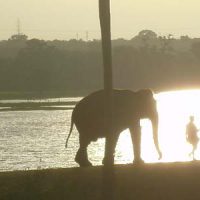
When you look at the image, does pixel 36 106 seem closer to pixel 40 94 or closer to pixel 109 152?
pixel 40 94

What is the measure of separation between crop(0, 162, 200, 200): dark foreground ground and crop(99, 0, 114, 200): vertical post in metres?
1.15

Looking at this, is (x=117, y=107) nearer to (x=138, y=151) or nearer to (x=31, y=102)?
(x=138, y=151)

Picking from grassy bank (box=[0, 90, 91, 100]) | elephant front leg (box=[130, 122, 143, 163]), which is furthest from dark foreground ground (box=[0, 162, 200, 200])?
grassy bank (box=[0, 90, 91, 100])

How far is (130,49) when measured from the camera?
531 ft

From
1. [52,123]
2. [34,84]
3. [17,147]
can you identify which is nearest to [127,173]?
[17,147]

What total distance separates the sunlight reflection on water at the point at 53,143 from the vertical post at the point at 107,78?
989 inches

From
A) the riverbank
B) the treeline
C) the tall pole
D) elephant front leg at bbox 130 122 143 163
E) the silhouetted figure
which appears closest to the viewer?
the tall pole

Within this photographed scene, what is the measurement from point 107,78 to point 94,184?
8.70 ft

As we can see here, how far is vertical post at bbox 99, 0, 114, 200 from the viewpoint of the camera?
14125 millimetres

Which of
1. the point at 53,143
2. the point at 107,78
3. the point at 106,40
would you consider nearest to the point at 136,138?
the point at 107,78

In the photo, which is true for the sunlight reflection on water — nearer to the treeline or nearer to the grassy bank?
the grassy bank

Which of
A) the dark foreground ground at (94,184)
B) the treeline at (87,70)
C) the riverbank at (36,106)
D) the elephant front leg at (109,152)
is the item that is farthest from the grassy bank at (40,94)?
the elephant front leg at (109,152)

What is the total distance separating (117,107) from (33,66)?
131 m

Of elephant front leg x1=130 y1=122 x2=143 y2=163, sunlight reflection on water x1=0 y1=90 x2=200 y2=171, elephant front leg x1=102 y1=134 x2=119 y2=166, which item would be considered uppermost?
elephant front leg x1=102 y1=134 x2=119 y2=166
